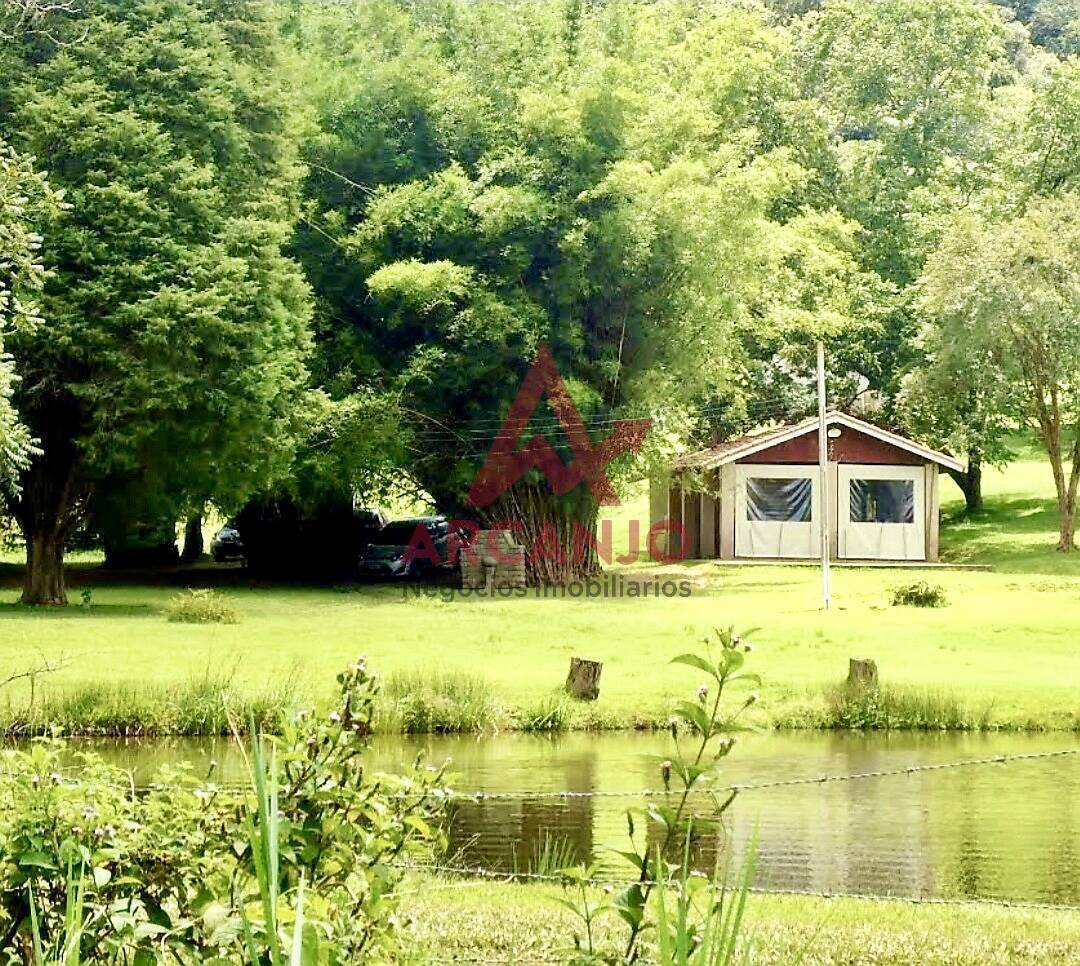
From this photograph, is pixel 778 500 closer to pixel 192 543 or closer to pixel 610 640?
pixel 192 543

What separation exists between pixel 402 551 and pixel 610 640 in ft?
52.3

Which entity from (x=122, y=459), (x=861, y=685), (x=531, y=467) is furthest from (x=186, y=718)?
(x=531, y=467)

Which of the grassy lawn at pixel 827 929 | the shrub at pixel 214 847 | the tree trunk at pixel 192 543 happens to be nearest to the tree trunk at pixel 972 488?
the tree trunk at pixel 192 543

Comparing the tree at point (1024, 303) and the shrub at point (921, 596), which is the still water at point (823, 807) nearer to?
the shrub at point (921, 596)

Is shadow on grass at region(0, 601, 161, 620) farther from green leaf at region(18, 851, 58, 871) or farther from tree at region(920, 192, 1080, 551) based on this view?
green leaf at region(18, 851, 58, 871)

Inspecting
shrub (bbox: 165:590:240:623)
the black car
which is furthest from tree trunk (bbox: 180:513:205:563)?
shrub (bbox: 165:590:240:623)

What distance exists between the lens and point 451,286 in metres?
35.8

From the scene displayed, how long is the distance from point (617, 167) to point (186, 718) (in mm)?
21803

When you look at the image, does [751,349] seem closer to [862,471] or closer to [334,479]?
[862,471]

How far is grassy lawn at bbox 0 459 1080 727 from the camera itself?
19.8 meters

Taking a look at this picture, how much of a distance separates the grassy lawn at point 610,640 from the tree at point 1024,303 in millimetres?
7264

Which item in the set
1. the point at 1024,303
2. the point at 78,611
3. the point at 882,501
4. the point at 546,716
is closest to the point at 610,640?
the point at 546,716

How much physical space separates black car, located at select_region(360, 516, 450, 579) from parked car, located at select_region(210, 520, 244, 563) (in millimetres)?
7478

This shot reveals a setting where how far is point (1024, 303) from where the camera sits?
43000mm
